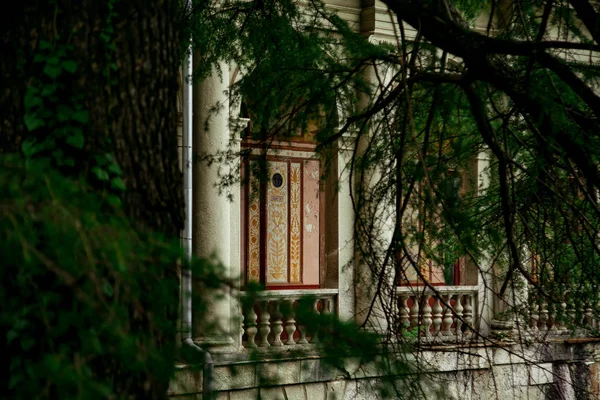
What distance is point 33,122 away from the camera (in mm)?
3855

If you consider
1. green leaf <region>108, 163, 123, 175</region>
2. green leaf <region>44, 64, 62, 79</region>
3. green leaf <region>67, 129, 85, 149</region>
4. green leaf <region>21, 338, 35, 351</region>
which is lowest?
green leaf <region>21, 338, 35, 351</region>

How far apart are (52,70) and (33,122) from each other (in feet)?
0.64

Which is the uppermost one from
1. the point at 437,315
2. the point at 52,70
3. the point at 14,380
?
the point at 52,70

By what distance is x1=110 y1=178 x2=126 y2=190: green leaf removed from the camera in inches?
153

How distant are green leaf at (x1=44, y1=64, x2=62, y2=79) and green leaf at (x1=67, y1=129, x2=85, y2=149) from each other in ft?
0.68

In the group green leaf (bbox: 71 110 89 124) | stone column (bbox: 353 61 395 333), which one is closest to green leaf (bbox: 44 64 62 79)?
green leaf (bbox: 71 110 89 124)

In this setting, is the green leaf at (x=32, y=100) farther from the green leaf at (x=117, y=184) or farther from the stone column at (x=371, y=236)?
the stone column at (x=371, y=236)

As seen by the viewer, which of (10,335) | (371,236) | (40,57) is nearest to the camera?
(10,335)

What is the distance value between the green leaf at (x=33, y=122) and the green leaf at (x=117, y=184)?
0.30 meters

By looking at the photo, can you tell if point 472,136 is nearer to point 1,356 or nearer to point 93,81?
point 93,81

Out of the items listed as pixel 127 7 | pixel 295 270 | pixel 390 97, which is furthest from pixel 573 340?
pixel 127 7

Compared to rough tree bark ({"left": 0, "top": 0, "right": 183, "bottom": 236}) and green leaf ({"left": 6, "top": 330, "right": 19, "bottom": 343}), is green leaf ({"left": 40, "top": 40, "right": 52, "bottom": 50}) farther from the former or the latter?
green leaf ({"left": 6, "top": 330, "right": 19, "bottom": 343})

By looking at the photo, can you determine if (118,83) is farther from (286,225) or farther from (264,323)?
(286,225)

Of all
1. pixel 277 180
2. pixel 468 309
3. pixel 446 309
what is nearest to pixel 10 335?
pixel 277 180
